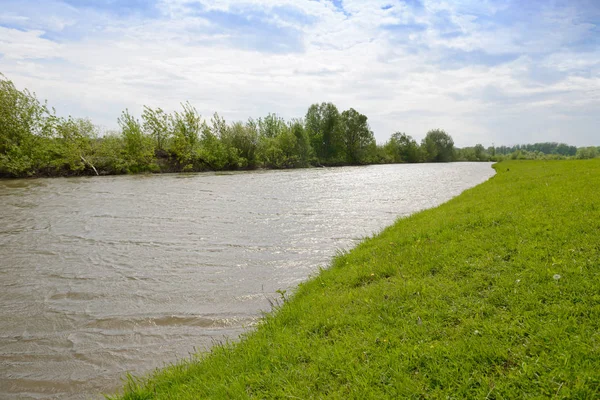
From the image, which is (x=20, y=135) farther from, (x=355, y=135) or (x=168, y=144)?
(x=355, y=135)

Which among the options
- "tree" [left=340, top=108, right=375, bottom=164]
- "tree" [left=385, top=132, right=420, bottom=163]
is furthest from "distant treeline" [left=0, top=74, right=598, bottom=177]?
"tree" [left=385, top=132, right=420, bottom=163]

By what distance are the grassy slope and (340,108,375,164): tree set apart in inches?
3742

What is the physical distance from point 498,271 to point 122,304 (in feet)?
26.6

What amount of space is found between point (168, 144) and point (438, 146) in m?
111

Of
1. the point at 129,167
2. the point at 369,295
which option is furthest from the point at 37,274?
the point at 129,167

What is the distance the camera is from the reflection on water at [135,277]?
5531mm

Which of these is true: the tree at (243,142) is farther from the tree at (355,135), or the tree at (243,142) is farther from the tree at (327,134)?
the tree at (355,135)

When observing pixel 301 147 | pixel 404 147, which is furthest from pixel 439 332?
pixel 404 147

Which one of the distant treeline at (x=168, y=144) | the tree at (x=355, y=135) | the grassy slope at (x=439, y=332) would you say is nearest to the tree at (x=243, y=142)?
the distant treeline at (x=168, y=144)

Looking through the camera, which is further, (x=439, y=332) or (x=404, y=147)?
(x=404, y=147)

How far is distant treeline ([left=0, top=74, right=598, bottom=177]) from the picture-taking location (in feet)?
137

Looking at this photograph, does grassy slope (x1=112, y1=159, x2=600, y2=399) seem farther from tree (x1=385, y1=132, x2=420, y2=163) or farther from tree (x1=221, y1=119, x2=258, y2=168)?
tree (x1=385, y1=132, x2=420, y2=163)

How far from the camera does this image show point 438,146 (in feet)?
432

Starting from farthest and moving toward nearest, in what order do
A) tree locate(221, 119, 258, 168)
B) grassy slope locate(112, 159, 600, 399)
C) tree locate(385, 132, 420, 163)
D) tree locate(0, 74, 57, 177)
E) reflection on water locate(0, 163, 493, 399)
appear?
tree locate(385, 132, 420, 163) < tree locate(221, 119, 258, 168) < tree locate(0, 74, 57, 177) < reflection on water locate(0, 163, 493, 399) < grassy slope locate(112, 159, 600, 399)
